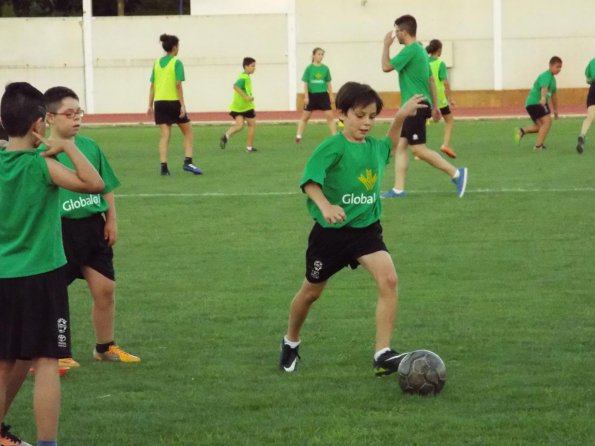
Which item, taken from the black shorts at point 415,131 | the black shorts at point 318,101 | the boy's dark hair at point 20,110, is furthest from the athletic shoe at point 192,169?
the boy's dark hair at point 20,110

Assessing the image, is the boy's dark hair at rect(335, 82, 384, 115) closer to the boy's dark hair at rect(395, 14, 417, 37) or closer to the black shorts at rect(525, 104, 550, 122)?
the boy's dark hair at rect(395, 14, 417, 37)

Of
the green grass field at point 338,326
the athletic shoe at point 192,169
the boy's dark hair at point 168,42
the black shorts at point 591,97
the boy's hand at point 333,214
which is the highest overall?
the boy's dark hair at point 168,42

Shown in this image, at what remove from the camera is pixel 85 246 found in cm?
768

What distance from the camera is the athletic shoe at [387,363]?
713 cm

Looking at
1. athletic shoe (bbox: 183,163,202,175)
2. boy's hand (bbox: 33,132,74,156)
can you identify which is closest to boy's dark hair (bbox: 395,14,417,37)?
athletic shoe (bbox: 183,163,202,175)

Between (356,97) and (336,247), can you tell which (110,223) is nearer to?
(336,247)

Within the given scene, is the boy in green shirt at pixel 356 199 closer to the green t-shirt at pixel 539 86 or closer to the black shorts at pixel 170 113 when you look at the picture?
the black shorts at pixel 170 113

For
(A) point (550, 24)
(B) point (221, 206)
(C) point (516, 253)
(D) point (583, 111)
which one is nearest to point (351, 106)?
(C) point (516, 253)

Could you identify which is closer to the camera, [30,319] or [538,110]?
[30,319]

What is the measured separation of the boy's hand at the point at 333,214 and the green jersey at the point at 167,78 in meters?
13.3

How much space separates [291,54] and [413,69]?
25091mm

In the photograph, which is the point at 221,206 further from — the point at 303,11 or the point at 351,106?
the point at 303,11

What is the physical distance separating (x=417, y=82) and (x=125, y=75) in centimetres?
2608

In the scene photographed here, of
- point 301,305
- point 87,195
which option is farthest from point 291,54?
point 301,305
